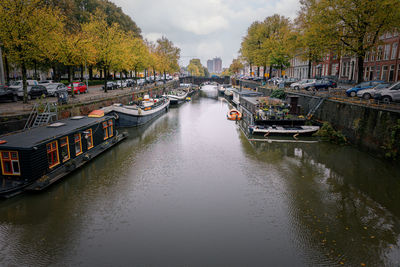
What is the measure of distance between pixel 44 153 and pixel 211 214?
9.39 meters

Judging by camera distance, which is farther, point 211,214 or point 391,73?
point 391,73

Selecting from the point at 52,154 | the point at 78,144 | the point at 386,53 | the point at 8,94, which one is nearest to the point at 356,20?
the point at 386,53

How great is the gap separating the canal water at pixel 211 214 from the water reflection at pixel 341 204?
0.17ft

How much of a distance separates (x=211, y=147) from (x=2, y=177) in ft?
49.5

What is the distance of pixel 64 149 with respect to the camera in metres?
16.5

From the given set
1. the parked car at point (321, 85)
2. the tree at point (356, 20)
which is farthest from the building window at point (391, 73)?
the tree at point (356, 20)

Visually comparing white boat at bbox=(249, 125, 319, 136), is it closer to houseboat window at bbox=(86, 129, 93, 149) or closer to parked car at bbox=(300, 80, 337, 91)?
parked car at bbox=(300, 80, 337, 91)

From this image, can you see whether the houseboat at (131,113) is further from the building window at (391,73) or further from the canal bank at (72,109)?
the building window at (391,73)

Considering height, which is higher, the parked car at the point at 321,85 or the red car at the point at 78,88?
the parked car at the point at 321,85

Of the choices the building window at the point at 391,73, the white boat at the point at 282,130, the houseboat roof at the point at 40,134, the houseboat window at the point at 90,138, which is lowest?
the white boat at the point at 282,130

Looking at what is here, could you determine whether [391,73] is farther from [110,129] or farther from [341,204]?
[110,129]

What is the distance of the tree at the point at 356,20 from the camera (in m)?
26.1

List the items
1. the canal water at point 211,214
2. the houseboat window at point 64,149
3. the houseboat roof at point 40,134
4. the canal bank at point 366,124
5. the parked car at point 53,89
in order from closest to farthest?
the canal water at point 211,214
the houseboat roof at point 40,134
the houseboat window at point 64,149
the canal bank at point 366,124
the parked car at point 53,89

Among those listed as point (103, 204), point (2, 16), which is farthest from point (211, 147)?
point (2, 16)
